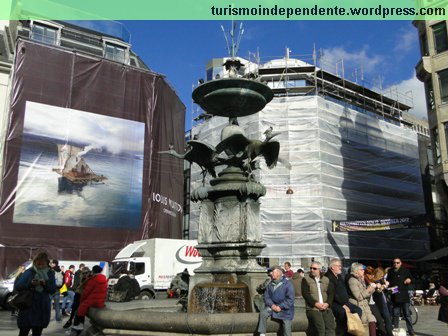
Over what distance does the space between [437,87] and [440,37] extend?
2.85m

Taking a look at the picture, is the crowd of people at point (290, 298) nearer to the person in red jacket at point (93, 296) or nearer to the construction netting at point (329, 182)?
the person in red jacket at point (93, 296)

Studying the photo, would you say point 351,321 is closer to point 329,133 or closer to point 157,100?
point 329,133

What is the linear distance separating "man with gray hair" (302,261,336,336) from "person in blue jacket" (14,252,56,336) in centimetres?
349

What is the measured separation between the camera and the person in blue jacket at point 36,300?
593 cm

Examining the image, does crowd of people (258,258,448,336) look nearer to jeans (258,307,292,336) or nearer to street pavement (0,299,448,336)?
jeans (258,307,292,336)

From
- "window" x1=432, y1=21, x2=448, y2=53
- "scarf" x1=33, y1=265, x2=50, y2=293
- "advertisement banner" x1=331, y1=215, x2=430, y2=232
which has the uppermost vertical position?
"window" x1=432, y1=21, x2=448, y2=53

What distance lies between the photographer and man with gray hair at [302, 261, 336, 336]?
6.24m

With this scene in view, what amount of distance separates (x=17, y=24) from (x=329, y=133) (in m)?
23.5

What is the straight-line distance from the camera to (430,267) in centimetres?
3394

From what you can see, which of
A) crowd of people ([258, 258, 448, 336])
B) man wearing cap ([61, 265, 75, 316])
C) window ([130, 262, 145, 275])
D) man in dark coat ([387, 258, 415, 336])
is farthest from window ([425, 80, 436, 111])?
crowd of people ([258, 258, 448, 336])

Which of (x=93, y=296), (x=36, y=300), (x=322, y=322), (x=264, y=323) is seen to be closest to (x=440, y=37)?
(x=322, y=322)

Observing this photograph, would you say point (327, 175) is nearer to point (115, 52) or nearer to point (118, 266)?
point (118, 266)

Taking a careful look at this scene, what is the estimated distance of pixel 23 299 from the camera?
588cm

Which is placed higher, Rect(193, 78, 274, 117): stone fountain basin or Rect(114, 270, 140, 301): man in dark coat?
Rect(193, 78, 274, 117): stone fountain basin
